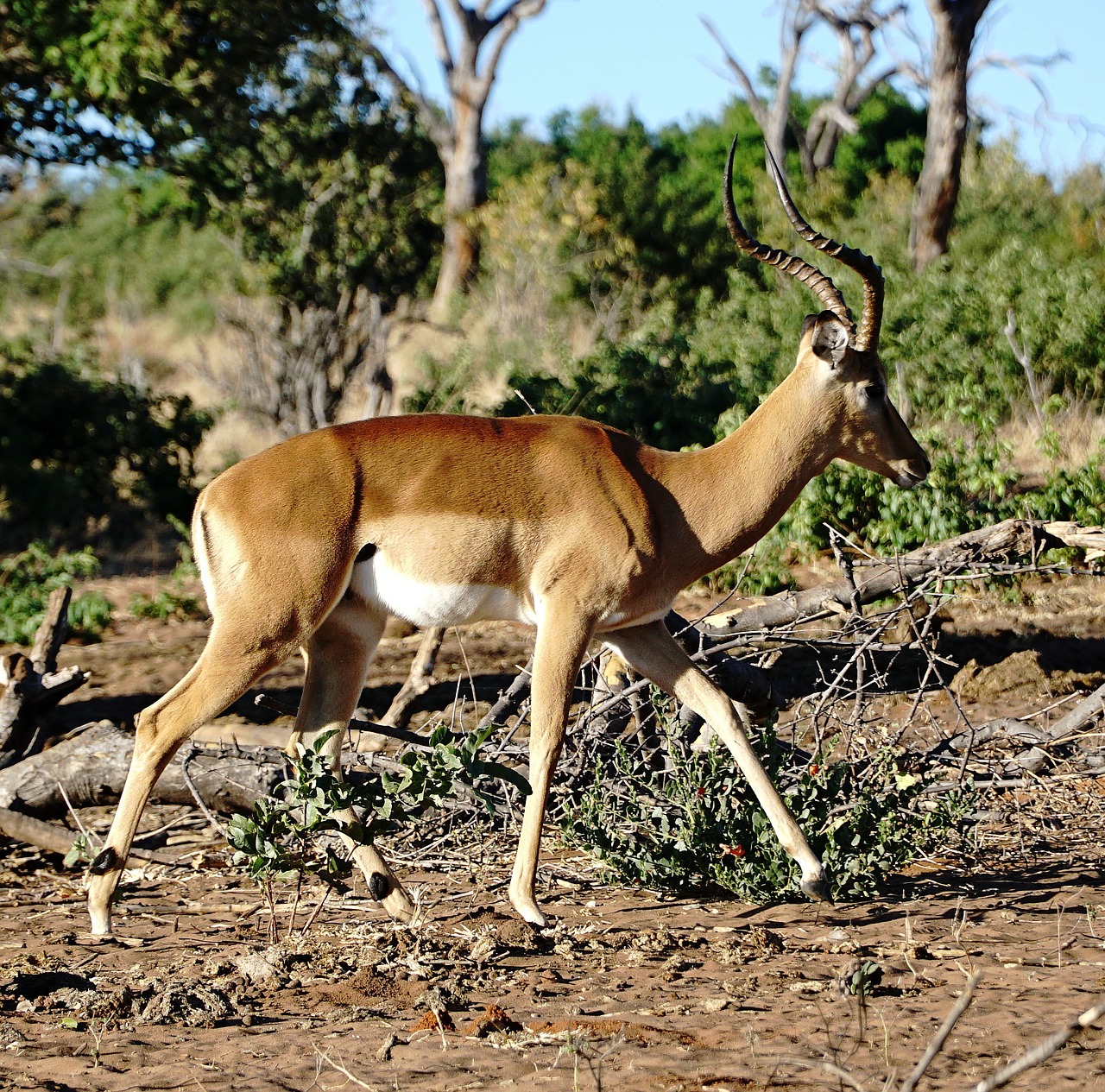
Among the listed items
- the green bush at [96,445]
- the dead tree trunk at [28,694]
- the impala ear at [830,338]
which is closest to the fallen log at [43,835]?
the dead tree trunk at [28,694]

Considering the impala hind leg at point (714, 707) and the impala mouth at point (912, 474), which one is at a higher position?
the impala mouth at point (912, 474)

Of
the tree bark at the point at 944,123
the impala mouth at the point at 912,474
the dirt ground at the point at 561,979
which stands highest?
the tree bark at the point at 944,123

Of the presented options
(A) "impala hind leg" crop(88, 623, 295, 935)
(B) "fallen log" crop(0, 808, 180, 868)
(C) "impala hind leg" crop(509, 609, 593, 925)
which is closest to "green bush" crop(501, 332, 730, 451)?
(B) "fallen log" crop(0, 808, 180, 868)

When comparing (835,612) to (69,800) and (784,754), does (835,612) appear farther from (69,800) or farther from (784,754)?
(69,800)

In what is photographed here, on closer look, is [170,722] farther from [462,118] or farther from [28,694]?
[462,118]

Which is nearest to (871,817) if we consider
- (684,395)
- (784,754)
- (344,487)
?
(784,754)

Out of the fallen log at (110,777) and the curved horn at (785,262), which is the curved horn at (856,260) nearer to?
the curved horn at (785,262)

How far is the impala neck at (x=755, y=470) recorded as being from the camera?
16.6ft

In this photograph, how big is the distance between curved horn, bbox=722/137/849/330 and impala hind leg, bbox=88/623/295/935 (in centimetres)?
212

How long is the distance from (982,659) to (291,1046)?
5498 millimetres

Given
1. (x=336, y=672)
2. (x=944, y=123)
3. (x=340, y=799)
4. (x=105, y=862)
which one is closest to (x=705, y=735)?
(x=336, y=672)

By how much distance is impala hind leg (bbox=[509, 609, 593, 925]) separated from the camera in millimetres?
4570

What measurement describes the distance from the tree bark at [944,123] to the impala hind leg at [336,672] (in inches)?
556

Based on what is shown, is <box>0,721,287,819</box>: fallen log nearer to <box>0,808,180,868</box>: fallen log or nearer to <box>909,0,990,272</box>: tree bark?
<box>0,808,180,868</box>: fallen log
